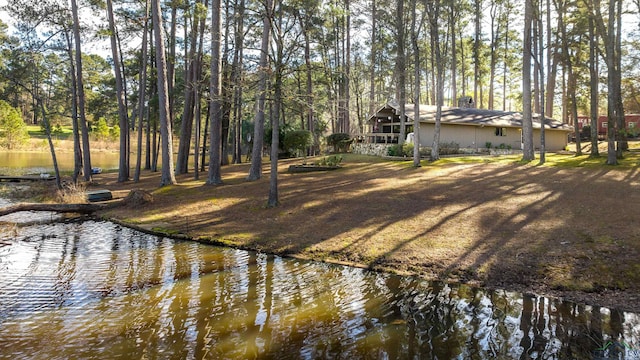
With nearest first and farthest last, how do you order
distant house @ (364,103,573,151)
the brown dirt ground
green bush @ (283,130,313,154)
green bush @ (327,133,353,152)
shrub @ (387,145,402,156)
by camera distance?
the brown dirt ground, shrub @ (387,145,402,156), distant house @ (364,103,573,151), green bush @ (327,133,353,152), green bush @ (283,130,313,154)

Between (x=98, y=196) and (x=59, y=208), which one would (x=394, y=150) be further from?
(x=59, y=208)

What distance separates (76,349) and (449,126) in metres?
28.2

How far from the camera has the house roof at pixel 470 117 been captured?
94.2ft

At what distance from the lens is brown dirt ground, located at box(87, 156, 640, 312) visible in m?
7.03

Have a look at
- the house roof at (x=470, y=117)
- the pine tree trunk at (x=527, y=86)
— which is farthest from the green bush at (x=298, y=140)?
the pine tree trunk at (x=527, y=86)

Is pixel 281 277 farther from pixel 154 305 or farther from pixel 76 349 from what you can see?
pixel 76 349

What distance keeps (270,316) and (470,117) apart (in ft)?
93.5

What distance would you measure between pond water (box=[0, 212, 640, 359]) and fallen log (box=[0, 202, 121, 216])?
3735 mm

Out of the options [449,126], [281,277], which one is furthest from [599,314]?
[449,126]

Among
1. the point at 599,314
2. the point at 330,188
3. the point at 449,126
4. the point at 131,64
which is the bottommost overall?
the point at 599,314

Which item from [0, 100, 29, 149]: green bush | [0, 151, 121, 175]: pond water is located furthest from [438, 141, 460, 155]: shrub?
[0, 100, 29, 149]: green bush

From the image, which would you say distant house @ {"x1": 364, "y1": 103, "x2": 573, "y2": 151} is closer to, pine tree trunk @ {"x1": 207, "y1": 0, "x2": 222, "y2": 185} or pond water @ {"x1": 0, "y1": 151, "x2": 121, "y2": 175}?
pine tree trunk @ {"x1": 207, "y1": 0, "x2": 222, "y2": 185}

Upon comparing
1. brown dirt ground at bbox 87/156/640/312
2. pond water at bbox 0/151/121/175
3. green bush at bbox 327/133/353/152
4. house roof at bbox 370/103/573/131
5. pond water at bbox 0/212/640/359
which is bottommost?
pond water at bbox 0/212/640/359

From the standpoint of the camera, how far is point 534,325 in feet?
17.0
